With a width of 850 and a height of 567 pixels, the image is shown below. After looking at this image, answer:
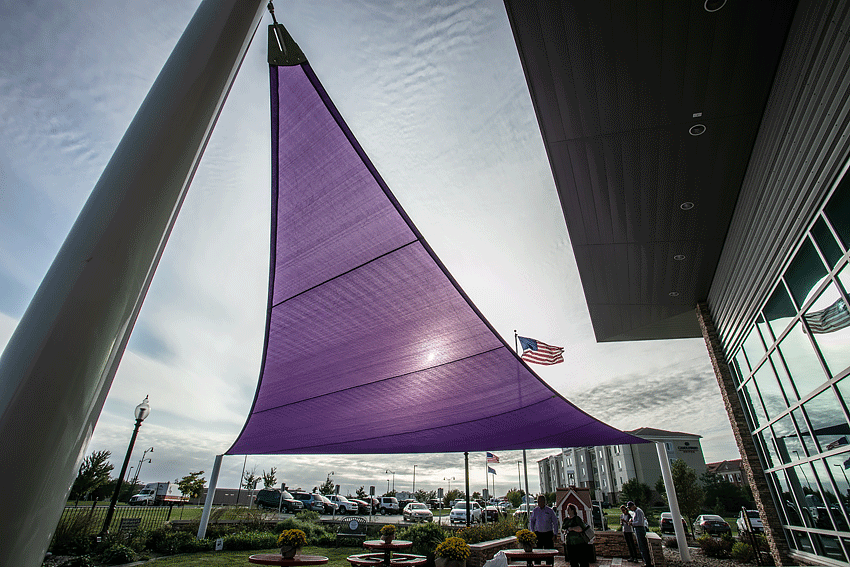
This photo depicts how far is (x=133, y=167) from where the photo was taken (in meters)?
1.20

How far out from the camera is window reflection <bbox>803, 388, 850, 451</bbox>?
4130mm

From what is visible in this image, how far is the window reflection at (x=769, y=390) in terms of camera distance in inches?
224

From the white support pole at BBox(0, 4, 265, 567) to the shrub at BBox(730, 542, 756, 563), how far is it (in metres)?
12.4

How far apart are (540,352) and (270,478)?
133 ft

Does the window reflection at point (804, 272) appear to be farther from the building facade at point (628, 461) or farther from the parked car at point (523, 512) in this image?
the building facade at point (628, 461)

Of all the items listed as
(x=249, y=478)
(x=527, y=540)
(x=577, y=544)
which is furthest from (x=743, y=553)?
(x=249, y=478)

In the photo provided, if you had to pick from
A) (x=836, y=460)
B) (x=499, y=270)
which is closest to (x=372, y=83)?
(x=499, y=270)

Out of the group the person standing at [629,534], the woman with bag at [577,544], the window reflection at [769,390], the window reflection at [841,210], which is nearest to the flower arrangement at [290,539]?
the woman with bag at [577,544]

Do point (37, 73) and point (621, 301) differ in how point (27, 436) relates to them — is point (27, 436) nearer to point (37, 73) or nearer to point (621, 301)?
point (37, 73)

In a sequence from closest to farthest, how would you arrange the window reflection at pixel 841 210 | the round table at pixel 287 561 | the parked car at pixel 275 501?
the window reflection at pixel 841 210 < the round table at pixel 287 561 < the parked car at pixel 275 501

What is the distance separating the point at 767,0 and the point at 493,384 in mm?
5098

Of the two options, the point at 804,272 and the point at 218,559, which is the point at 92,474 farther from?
the point at 804,272

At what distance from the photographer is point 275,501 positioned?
72.7 feet

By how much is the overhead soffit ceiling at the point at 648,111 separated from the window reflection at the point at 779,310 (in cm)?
138
